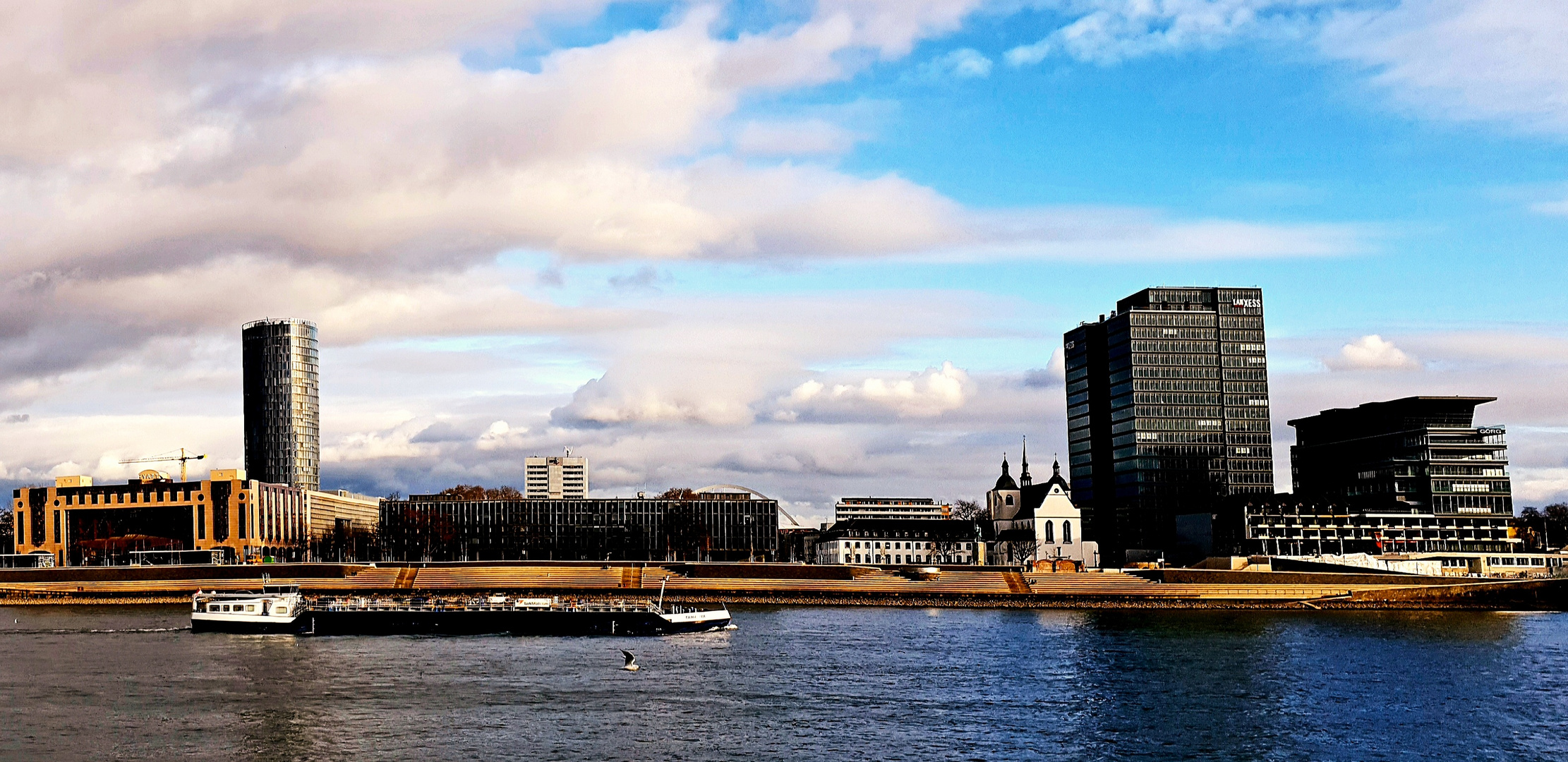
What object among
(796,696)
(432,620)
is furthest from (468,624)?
(796,696)

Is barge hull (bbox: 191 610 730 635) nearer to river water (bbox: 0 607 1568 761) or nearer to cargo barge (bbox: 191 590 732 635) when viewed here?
cargo barge (bbox: 191 590 732 635)

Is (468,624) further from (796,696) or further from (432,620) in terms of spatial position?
(796,696)

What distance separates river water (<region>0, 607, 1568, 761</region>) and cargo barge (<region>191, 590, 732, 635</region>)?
4.53m

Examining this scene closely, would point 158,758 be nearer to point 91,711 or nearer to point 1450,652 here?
point 91,711

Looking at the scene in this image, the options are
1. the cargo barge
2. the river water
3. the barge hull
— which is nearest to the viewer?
the river water

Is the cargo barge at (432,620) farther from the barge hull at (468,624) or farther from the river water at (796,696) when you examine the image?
the river water at (796,696)

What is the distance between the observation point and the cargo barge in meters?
148

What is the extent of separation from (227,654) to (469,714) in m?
45.2

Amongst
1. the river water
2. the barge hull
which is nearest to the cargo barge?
the barge hull

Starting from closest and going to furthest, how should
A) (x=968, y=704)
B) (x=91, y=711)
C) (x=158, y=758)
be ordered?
(x=158, y=758) → (x=91, y=711) → (x=968, y=704)

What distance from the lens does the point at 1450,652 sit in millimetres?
125500

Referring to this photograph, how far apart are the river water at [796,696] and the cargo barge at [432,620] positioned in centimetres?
453

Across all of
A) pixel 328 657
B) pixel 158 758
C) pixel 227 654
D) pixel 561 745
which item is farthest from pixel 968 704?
pixel 227 654

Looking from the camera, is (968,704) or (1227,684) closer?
(968,704)
